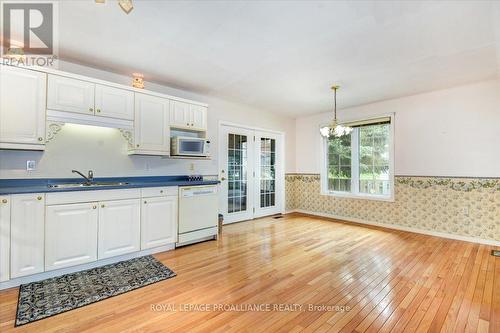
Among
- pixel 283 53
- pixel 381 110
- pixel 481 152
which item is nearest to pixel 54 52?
pixel 283 53

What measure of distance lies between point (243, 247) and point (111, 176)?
7.11 feet

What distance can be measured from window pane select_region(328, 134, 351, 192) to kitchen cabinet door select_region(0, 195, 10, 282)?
18.1 feet

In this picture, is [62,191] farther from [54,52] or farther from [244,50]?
[244,50]

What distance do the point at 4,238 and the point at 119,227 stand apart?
98 cm

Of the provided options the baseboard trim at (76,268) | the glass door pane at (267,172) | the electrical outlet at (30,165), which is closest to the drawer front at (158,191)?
the baseboard trim at (76,268)

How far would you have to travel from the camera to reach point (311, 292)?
7.50 ft

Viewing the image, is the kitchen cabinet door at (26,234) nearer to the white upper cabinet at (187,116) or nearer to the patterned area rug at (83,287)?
the patterned area rug at (83,287)

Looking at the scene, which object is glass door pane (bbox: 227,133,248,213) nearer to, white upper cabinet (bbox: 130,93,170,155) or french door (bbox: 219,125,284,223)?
french door (bbox: 219,125,284,223)

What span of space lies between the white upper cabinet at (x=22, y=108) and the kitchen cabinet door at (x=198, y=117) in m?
1.84

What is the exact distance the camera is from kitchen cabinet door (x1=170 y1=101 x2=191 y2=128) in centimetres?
368

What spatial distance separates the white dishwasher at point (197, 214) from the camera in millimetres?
3541

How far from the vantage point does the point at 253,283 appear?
8.07ft

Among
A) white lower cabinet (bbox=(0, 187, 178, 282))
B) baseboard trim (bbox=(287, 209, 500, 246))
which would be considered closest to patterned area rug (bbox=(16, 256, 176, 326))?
white lower cabinet (bbox=(0, 187, 178, 282))

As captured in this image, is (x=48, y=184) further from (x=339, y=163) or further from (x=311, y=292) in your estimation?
(x=339, y=163)
